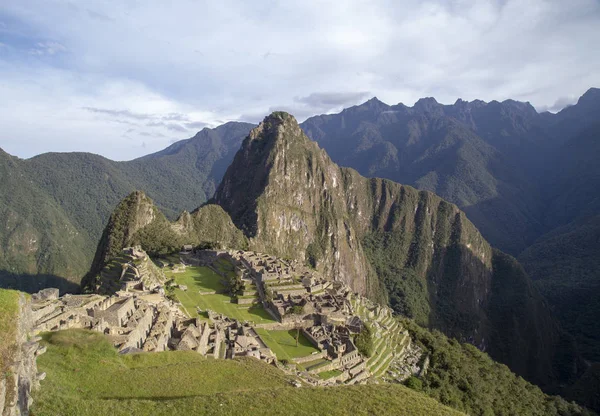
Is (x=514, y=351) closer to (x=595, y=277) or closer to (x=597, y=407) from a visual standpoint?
(x=595, y=277)

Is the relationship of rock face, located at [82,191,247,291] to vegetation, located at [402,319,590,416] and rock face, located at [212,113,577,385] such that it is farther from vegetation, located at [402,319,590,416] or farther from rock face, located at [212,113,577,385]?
vegetation, located at [402,319,590,416]

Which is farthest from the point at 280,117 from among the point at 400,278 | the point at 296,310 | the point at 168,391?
the point at 168,391

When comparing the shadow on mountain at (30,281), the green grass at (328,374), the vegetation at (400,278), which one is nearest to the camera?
the green grass at (328,374)

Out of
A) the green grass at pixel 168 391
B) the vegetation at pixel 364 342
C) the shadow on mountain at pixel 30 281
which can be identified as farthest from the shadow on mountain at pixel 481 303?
the shadow on mountain at pixel 30 281

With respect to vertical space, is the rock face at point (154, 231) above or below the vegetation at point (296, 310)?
above

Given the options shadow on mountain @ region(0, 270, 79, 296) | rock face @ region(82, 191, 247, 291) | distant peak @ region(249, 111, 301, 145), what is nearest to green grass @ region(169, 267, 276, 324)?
rock face @ region(82, 191, 247, 291)

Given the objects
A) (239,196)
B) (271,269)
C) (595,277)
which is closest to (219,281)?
(271,269)

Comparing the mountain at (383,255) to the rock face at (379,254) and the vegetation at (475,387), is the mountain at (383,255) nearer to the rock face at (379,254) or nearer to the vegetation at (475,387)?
the rock face at (379,254)
